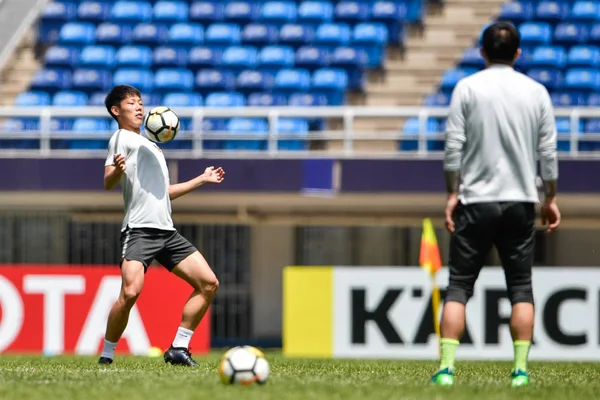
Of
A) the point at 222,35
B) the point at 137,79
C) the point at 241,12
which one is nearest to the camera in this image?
the point at 137,79

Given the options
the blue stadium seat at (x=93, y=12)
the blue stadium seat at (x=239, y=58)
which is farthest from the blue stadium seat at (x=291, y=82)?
the blue stadium seat at (x=93, y=12)

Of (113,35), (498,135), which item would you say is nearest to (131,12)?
(113,35)

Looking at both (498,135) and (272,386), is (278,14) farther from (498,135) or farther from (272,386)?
(272,386)

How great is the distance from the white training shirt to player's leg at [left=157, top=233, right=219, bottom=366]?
2.35m

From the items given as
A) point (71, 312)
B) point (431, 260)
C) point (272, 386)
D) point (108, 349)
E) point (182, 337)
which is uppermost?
point (272, 386)

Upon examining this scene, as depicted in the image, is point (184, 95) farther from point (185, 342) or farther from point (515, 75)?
point (515, 75)

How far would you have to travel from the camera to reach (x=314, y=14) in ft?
65.3

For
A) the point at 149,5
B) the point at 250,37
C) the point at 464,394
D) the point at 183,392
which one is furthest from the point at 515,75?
the point at 149,5

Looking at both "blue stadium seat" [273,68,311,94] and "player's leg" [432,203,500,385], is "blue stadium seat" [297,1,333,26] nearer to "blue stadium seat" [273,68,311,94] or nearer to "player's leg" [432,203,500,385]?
"blue stadium seat" [273,68,311,94]

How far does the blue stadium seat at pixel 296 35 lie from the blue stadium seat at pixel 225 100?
1.53 meters

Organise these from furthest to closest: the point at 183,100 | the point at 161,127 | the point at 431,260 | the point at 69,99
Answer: the point at 69,99 < the point at 183,100 < the point at 431,260 < the point at 161,127

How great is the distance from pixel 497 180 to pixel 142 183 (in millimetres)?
2690

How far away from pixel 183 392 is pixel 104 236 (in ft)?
49.0

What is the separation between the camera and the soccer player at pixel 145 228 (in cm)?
769
